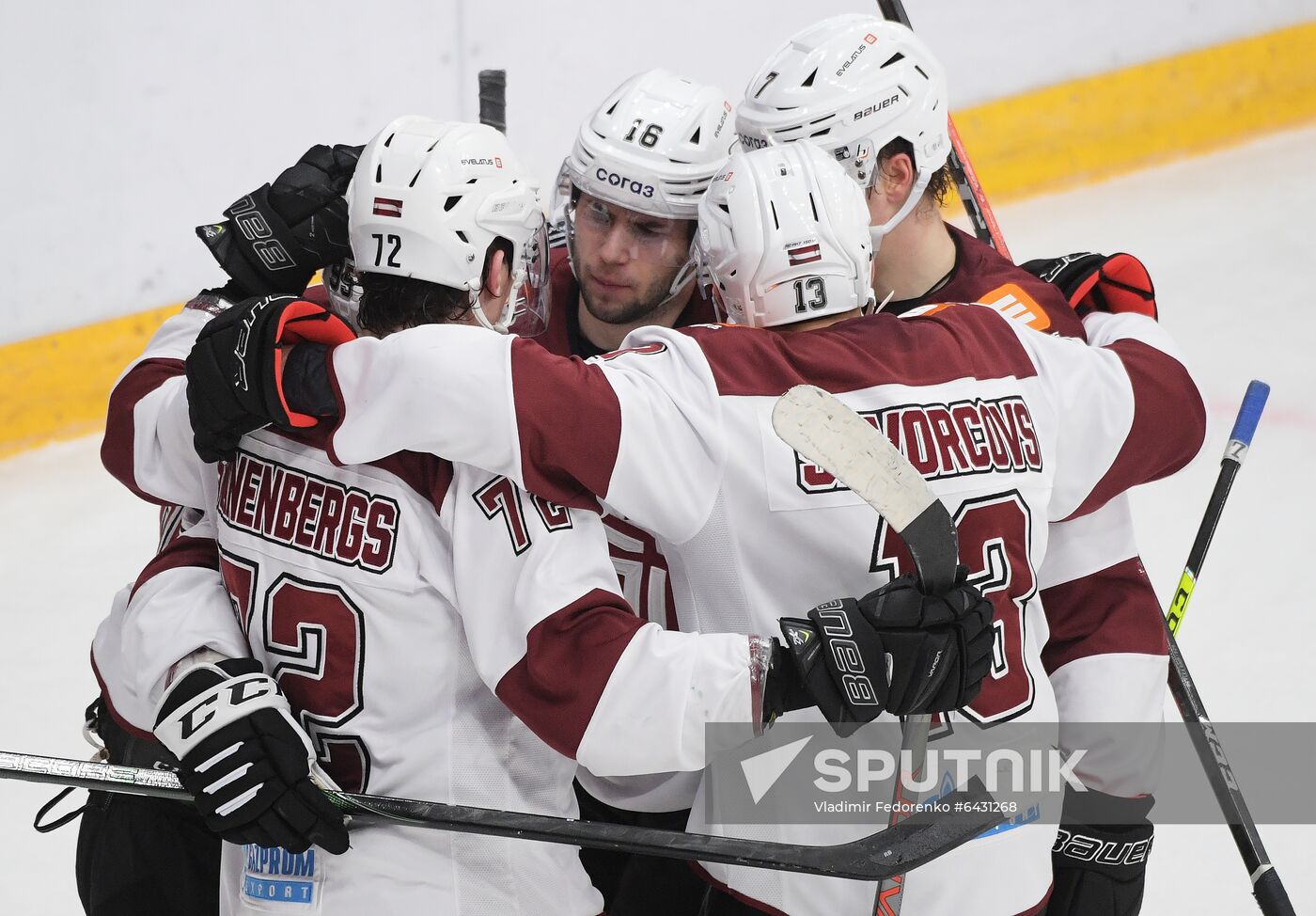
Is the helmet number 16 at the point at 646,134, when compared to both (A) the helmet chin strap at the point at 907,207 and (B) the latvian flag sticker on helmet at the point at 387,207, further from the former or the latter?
(B) the latvian flag sticker on helmet at the point at 387,207

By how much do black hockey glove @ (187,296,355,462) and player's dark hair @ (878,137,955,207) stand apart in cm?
84

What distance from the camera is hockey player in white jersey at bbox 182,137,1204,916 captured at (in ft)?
4.70

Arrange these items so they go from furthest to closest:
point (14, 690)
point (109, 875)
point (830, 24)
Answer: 1. point (14, 690)
2. point (830, 24)
3. point (109, 875)

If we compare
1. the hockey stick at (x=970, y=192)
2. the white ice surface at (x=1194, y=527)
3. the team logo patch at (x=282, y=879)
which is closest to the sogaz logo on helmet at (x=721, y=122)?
the hockey stick at (x=970, y=192)

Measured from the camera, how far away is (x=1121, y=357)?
171cm

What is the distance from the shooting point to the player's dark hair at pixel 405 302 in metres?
1.63

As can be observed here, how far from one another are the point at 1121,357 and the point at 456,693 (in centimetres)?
82

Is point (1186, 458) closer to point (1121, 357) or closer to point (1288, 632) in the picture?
point (1121, 357)

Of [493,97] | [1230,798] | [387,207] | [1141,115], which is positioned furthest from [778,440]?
[1141,115]

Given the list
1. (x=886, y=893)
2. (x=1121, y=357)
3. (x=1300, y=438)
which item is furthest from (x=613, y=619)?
(x=1300, y=438)

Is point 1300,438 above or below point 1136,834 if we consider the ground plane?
below

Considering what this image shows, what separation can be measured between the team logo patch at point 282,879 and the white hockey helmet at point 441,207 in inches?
23.3

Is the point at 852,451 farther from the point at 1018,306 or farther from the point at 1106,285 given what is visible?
the point at 1106,285

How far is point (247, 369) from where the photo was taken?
145 cm
